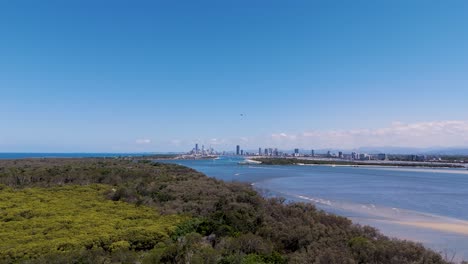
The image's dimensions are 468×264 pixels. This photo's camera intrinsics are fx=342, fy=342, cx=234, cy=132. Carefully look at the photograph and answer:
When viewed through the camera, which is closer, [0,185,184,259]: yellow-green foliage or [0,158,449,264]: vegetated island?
[0,158,449,264]: vegetated island

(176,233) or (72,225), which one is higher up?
(72,225)

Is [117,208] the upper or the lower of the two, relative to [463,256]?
upper

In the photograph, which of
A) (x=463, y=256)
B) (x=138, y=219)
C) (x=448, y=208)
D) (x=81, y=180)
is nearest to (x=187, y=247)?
(x=138, y=219)

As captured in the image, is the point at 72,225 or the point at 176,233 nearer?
the point at 72,225

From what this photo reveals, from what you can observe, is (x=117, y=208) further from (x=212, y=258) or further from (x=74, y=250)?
(x=212, y=258)

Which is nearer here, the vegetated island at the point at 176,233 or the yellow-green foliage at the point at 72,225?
the vegetated island at the point at 176,233
